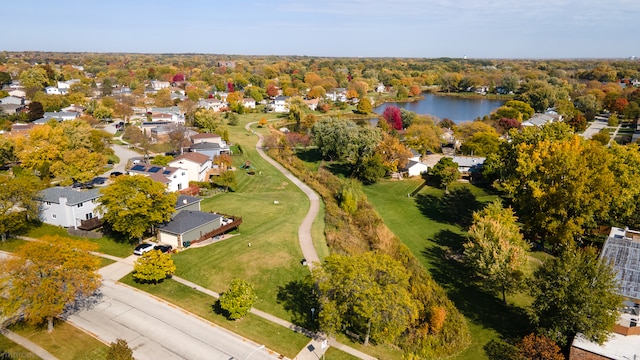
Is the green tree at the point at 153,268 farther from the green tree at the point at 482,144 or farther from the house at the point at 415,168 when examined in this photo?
the green tree at the point at 482,144

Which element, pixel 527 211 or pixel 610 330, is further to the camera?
pixel 527 211

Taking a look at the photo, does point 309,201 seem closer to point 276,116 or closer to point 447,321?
point 447,321

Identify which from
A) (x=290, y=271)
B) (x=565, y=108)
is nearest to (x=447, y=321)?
(x=290, y=271)

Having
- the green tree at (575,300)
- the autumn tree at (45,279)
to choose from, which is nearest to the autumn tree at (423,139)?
the green tree at (575,300)

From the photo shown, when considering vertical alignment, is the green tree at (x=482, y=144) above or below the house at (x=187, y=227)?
above

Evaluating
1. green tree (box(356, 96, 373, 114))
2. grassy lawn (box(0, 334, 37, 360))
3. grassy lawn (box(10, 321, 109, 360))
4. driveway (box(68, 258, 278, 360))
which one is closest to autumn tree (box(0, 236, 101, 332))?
grassy lawn (box(10, 321, 109, 360))

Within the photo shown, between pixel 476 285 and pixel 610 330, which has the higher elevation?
pixel 610 330

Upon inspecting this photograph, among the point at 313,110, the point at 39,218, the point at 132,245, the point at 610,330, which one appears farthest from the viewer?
the point at 313,110
